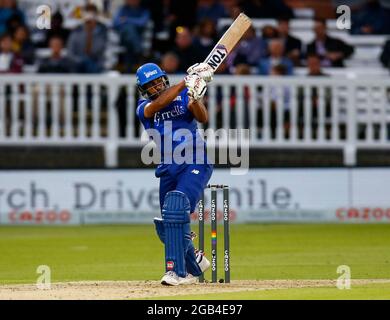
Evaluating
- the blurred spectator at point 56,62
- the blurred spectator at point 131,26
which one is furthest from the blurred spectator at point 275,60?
the blurred spectator at point 56,62

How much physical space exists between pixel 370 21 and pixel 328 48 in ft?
5.18

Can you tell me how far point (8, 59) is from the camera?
20156mm

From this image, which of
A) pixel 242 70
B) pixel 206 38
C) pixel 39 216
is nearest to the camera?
Answer: pixel 39 216

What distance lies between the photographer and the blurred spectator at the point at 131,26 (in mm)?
20703

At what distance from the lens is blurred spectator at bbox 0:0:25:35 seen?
21219 millimetres

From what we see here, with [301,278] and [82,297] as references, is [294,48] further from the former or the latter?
[82,297]

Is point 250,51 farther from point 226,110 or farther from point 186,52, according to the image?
point 226,110

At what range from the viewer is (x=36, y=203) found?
1877cm

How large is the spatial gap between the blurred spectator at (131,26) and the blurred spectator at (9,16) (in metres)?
1.59

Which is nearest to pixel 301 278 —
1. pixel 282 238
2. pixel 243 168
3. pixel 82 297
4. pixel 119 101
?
pixel 82 297

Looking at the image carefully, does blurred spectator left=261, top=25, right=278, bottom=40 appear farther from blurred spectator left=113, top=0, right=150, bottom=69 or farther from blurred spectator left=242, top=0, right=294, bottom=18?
blurred spectator left=113, top=0, right=150, bottom=69

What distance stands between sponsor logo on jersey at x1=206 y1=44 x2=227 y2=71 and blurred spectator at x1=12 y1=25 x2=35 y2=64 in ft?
31.7

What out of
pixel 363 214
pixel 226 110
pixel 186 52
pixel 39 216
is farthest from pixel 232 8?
pixel 39 216
